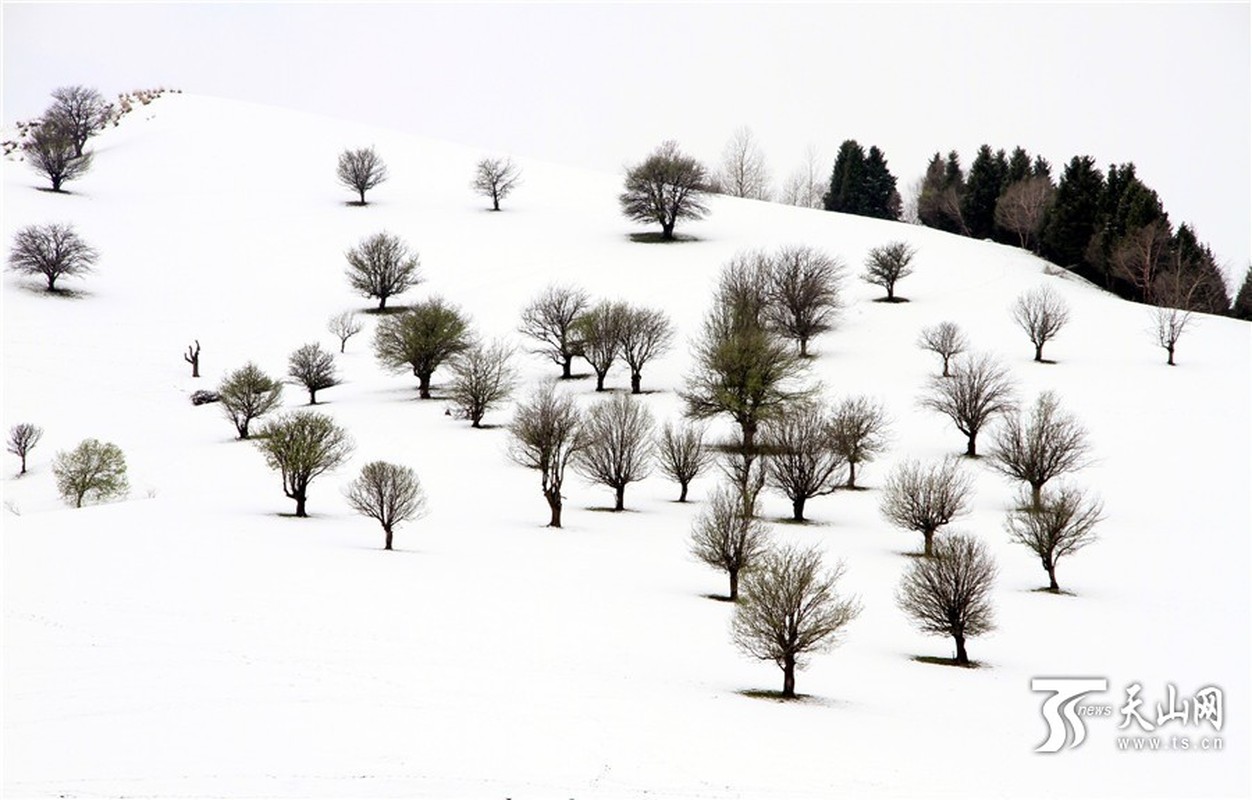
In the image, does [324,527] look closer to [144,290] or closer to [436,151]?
[144,290]

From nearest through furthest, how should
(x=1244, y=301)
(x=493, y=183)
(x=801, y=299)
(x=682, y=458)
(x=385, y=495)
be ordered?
1. (x=385, y=495)
2. (x=682, y=458)
3. (x=801, y=299)
4. (x=1244, y=301)
5. (x=493, y=183)

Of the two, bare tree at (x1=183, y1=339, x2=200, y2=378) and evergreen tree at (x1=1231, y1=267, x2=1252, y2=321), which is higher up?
evergreen tree at (x1=1231, y1=267, x2=1252, y2=321)

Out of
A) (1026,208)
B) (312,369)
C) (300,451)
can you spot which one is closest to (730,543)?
(300,451)

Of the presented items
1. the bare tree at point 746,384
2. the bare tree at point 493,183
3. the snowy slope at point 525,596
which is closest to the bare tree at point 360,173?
the bare tree at point 493,183

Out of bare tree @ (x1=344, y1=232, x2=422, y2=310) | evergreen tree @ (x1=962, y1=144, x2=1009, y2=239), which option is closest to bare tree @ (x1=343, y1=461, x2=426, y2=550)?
bare tree @ (x1=344, y1=232, x2=422, y2=310)

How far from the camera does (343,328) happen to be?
220ft

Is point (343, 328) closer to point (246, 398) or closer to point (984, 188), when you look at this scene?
point (246, 398)

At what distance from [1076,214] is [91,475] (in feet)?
262

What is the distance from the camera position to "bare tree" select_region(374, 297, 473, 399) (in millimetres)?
58281

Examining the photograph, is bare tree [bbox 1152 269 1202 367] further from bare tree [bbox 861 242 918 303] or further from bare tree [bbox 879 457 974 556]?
bare tree [bbox 879 457 974 556]

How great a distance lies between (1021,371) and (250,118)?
107433mm

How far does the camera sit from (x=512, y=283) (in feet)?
253

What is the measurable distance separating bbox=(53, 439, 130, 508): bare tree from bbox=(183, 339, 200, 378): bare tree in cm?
1915

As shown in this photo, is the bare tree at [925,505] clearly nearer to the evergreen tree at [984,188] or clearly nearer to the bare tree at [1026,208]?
the bare tree at [1026,208]
